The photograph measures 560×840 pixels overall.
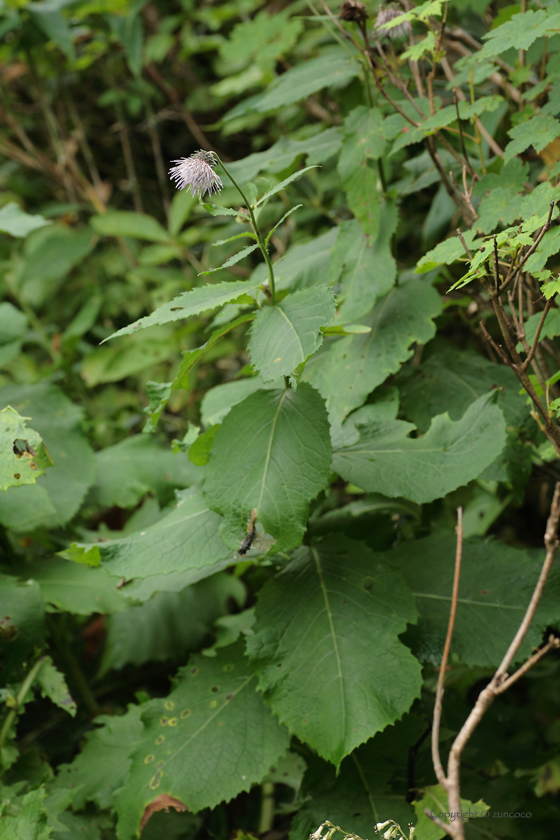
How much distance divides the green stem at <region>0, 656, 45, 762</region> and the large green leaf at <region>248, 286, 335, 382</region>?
876mm

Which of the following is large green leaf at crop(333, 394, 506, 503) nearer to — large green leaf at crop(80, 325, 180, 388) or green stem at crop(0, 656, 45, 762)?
green stem at crop(0, 656, 45, 762)

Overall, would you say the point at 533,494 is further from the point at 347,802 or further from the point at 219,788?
the point at 219,788

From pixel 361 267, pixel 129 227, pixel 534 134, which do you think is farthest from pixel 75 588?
pixel 129 227

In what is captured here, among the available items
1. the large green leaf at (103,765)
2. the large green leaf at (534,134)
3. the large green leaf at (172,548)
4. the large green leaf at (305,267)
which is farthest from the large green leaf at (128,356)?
the large green leaf at (534,134)

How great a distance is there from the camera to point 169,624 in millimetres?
1595

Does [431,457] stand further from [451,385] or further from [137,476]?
[137,476]

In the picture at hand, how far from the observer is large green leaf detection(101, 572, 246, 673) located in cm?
157

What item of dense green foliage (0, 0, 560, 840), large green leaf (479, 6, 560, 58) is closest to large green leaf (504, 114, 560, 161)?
dense green foliage (0, 0, 560, 840)

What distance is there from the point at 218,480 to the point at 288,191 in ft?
4.66

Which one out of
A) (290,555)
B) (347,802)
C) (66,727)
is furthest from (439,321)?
(66,727)

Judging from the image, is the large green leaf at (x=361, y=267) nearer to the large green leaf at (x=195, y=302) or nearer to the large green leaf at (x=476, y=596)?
the large green leaf at (x=195, y=302)

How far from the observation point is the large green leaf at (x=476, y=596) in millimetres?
1089

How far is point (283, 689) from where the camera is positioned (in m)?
0.97

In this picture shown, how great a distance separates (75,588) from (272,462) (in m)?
0.77
